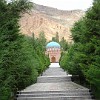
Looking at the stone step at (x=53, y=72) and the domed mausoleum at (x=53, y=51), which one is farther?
the domed mausoleum at (x=53, y=51)

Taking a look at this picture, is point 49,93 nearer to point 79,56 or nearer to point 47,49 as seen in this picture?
point 79,56

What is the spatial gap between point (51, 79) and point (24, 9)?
14242 mm

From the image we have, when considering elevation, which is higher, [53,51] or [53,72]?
[53,51]

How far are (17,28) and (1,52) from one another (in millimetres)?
4232

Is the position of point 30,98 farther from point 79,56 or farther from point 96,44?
Result: point 96,44

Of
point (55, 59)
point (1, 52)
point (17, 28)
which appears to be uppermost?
point (17, 28)

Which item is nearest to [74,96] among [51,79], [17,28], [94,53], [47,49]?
[94,53]

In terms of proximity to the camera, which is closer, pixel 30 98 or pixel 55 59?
pixel 30 98

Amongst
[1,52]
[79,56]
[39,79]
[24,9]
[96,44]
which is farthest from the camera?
[39,79]

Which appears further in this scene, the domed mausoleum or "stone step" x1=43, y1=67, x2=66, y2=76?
the domed mausoleum

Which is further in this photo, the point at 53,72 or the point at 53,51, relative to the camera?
the point at 53,51

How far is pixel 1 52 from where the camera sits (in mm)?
9961

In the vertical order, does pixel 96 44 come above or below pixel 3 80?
above

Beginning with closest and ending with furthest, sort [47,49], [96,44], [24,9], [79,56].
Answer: [24,9] < [96,44] < [79,56] < [47,49]
